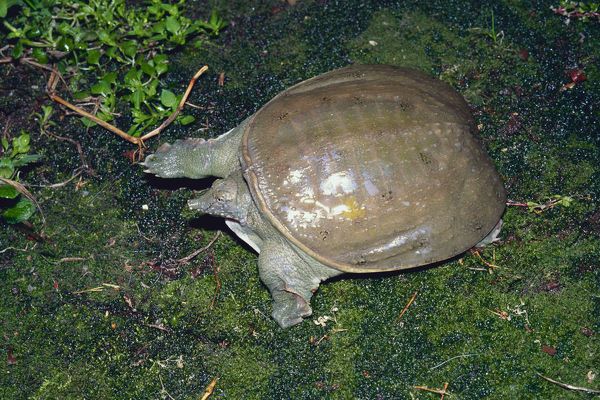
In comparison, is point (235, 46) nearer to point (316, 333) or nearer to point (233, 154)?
point (233, 154)

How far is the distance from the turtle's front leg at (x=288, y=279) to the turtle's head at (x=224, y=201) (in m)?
0.25

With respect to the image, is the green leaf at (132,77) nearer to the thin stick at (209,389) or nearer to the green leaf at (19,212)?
the green leaf at (19,212)

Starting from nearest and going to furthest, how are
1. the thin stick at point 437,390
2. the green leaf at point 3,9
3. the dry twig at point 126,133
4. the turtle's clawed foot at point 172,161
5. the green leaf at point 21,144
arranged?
the thin stick at point 437,390 < the turtle's clawed foot at point 172,161 < the green leaf at point 21,144 < the dry twig at point 126,133 < the green leaf at point 3,9

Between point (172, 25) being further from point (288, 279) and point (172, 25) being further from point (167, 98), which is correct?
point (288, 279)

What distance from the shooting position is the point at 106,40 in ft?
12.9

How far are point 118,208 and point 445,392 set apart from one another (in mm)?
2121

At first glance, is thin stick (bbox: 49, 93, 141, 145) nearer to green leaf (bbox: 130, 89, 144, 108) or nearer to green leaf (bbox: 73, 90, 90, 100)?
green leaf (bbox: 73, 90, 90, 100)

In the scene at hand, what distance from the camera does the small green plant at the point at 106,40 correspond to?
387 centimetres

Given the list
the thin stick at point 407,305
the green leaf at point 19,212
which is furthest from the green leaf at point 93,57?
the thin stick at point 407,305

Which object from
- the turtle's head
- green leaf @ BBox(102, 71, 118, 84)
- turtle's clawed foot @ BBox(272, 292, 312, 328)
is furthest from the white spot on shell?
green leaf @ BBox(102, 71, 118, 84)

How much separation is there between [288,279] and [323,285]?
251 mm

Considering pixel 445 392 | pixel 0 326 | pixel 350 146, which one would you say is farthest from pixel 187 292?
pixel 445 392

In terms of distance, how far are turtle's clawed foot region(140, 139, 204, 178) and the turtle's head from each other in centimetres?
35

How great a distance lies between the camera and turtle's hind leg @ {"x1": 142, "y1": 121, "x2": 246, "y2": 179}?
3455 mm
